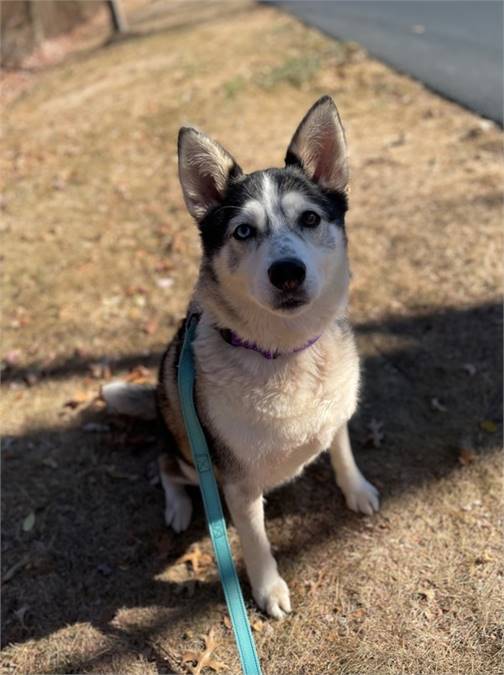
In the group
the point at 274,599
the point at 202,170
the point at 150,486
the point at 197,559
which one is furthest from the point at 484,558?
the point at 202,170

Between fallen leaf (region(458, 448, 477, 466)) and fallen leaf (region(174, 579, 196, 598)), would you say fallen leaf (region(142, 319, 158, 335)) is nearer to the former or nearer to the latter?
fallen leaf (region(174, 579, 196, 598))

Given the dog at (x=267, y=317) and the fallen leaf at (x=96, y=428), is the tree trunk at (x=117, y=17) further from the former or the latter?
the dog at (x=267, y=317)

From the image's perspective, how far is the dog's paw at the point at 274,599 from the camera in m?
3.22

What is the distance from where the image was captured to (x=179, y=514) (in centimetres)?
378

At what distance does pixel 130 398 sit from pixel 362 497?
1.75 m

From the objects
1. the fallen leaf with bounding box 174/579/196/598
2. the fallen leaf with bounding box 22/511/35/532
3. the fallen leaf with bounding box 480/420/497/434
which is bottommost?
the fallen leaf with bounding box 174/579/196/598

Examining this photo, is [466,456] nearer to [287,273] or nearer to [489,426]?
[489,426]

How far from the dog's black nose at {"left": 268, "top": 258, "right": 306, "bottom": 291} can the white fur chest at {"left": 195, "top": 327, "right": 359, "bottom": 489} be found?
48 centimetres

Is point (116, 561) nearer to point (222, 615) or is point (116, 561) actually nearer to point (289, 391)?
point (222, 615)

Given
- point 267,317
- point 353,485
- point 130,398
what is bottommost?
point 353,485

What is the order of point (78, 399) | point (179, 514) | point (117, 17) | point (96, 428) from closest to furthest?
point (179, 514) < point (96, 428) < point (78, 399) < point (117, 17)

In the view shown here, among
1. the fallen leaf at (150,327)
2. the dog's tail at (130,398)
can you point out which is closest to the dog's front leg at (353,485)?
the dog's tail at (130,398)

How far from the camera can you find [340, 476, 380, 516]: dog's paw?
11.9 feet

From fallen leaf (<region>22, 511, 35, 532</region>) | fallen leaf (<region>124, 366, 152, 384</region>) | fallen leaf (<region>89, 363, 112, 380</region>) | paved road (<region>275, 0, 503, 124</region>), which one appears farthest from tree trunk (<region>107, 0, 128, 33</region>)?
fallen leaf (<region>22, 511, 35, 532</region>)
